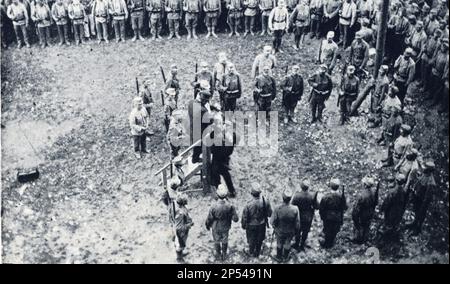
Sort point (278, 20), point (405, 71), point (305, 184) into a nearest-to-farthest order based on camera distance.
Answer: point (305, 184), point (405, 71), point (278, 20)

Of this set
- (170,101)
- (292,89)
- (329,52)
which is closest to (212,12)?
(329,52)

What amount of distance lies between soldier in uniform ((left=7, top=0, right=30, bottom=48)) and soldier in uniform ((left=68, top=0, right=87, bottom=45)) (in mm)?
1303

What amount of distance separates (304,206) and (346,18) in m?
9.51

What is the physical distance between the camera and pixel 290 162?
46.0ft

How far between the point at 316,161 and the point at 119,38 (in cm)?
940

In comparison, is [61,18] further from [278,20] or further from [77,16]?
[278,20]

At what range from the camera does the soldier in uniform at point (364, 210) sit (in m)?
10.8

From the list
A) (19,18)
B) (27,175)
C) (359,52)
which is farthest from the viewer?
(19,18)

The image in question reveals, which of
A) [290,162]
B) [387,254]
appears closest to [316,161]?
[290,162]

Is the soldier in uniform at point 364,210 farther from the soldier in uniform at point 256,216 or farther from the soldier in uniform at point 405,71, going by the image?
the soldier in uniform at point 405,71

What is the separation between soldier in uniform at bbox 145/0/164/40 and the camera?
1956cm

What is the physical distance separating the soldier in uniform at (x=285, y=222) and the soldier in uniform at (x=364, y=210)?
126cm

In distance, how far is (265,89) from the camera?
14.8 meters
